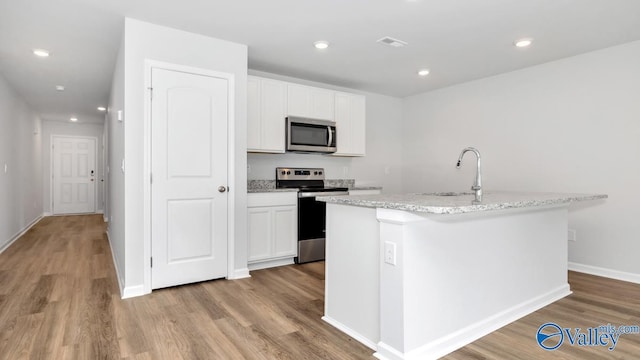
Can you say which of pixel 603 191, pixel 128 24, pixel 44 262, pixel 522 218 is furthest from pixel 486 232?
pixel 44 262

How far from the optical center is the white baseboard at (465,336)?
6.26 ft

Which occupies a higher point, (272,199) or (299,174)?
(299,174)

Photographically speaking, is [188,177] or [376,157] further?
[376,157]

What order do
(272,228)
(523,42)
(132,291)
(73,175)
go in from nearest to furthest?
(132,291) < (523,42) < (272,228) < (73,175)

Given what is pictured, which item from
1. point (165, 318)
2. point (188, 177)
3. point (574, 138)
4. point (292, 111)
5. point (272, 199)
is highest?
point (292, 111)

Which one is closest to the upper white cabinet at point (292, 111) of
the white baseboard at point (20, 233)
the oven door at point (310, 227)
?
the oven door at point (310, 227)

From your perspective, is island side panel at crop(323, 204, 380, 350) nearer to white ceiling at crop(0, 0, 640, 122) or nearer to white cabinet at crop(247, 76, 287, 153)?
white ceiling at crop(0, 0, 640, 122)

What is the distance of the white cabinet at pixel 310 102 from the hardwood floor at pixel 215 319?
1.84m

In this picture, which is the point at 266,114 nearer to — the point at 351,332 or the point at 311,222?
the point at 311,222

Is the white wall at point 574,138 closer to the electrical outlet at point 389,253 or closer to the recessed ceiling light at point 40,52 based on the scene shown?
the electrical outlet at point 389,253

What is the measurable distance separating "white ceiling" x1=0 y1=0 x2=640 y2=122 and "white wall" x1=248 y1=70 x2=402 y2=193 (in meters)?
0.97

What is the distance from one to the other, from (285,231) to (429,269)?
2181 millimetres

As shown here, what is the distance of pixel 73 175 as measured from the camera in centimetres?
844

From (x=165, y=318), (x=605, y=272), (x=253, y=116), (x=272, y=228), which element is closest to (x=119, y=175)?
(x=253, y=116)
